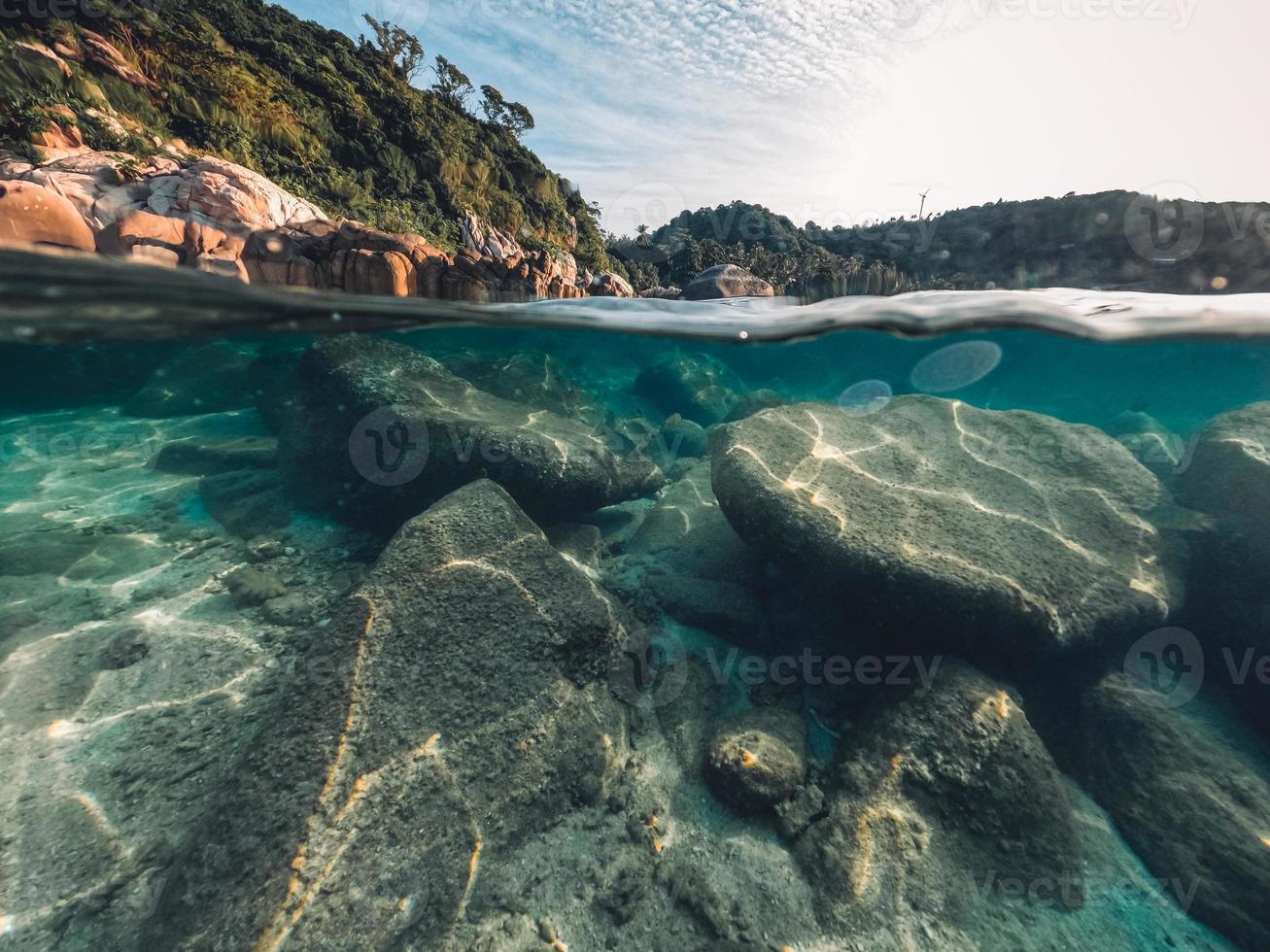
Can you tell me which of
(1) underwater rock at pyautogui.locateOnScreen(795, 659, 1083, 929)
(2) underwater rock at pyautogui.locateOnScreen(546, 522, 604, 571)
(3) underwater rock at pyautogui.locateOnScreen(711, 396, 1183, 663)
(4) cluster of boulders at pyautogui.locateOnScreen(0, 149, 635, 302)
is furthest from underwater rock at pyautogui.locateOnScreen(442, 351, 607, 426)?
(1) underwater rock at pyautogui.locateOnScreen(795, 659, 1083, 929)

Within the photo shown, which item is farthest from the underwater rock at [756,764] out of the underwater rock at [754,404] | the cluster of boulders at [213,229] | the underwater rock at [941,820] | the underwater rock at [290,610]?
the cluster of boulders at [213,229]

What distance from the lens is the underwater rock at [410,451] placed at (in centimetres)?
535

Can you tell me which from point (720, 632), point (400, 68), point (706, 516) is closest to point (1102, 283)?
point (706, 516)

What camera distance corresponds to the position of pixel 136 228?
6719 mm

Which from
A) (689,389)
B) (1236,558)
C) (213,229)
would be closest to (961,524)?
(1236,558)

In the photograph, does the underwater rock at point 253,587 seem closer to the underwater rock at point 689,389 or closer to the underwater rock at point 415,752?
the underwater rock at point 415,752

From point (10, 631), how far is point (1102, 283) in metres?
33.3

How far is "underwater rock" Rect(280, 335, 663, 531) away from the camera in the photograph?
5.35 meters

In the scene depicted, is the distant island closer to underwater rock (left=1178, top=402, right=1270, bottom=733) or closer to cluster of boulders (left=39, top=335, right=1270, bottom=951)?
cluster of boulders (left=39, top=335, right=1270, bottom=951)

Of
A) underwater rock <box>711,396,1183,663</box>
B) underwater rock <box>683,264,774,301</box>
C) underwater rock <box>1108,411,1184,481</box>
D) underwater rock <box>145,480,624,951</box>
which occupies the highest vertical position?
underwater rock <box>683,264,774,301</box>

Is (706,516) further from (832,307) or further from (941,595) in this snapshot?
(832,307)

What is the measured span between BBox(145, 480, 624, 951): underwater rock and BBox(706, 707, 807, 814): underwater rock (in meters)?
0.82

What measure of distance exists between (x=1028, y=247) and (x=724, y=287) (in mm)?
24856

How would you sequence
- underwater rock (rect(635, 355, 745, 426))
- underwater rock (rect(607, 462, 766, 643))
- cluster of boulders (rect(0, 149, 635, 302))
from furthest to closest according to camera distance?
underwater rock (rect(635, 355, 745, 426))
cluster of boulders (rect(0, 149, 635, 302))
underwater rock (rect(607, 462, 766, 643))
